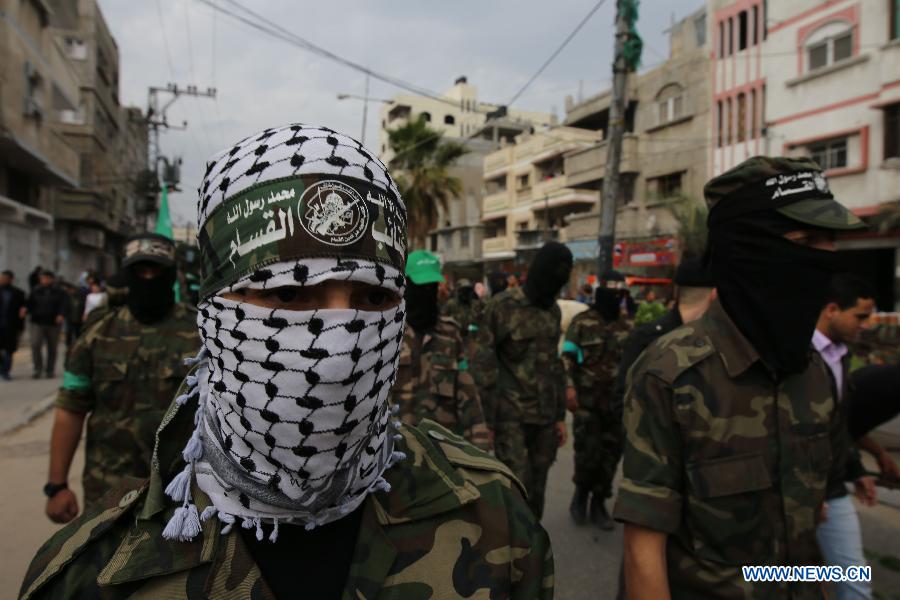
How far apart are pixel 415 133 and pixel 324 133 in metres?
28.7

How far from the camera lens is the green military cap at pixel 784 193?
5.64 ft

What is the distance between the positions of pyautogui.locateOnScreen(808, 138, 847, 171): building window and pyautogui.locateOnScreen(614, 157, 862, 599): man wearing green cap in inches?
668

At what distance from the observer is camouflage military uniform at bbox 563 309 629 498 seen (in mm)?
4621

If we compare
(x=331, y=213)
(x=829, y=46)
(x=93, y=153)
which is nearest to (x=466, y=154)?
(x=93, y=153)

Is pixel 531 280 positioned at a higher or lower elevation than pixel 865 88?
lower

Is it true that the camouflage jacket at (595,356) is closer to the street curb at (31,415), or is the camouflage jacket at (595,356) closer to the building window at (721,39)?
the street curb at (31,415)

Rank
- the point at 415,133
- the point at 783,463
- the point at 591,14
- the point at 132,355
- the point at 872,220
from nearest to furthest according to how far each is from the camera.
→ 1. the point at 783,463
2. the point at 132,355
3. the point at 591,14
4. the point at 872,220
5. the point at 415,133

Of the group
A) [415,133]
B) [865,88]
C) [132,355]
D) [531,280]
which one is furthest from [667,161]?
[132,355]

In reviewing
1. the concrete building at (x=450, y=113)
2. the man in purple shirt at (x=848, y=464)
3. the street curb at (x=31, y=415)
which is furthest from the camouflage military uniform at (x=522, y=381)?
the concrete building at (x=450, y=113)

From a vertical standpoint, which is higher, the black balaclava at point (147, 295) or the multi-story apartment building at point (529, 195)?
the multi-story apartment building at point (529, 195)

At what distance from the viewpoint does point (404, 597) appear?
3.54ft

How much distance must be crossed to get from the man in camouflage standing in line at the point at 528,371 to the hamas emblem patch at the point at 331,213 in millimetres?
3086

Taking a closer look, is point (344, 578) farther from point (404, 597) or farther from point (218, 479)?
point (218, 479)

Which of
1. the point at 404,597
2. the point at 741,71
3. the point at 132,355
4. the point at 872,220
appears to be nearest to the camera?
the point at 404,597
